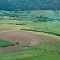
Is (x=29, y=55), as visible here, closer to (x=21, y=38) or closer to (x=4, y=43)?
(x=4, y=43)

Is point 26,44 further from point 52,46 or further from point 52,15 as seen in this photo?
point 52,15

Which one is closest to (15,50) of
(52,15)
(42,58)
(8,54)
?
(8,54)

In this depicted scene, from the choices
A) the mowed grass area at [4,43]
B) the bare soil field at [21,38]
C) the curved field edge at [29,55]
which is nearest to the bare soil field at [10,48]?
the mowed grass area at [4,43]

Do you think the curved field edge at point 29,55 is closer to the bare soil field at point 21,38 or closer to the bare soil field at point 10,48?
the bare soil field at point 10,48

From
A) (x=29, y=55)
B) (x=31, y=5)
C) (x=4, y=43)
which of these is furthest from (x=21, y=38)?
(x=31, y=5)

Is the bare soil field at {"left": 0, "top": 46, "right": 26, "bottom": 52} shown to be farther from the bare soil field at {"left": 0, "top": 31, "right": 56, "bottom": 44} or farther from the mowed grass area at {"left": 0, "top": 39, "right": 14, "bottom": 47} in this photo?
the bare soil field at {"left": 0, "top": 31, "right": 56, "bottom": 44}

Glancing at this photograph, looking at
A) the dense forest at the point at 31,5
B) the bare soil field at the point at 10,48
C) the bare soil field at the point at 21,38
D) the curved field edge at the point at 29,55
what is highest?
the curved field edge at the point at 29,55
